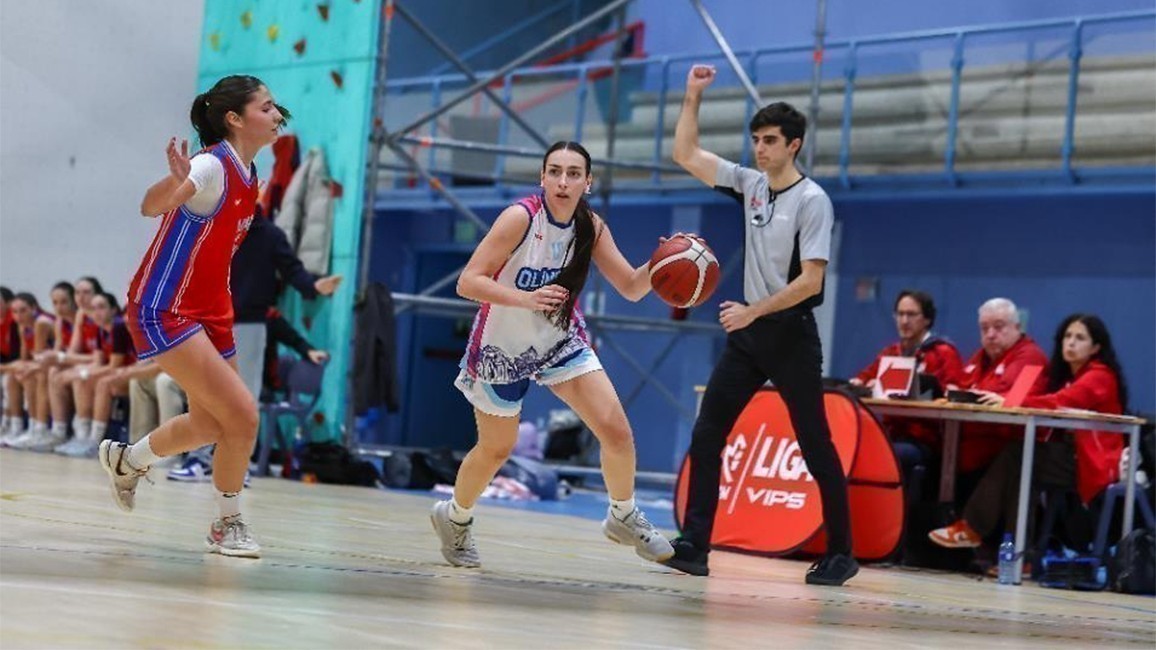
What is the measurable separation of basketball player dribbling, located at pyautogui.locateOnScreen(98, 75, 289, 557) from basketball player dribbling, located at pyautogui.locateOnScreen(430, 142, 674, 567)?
0.74 meters

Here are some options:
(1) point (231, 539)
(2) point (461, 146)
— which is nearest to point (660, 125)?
(2) point (461, 146)

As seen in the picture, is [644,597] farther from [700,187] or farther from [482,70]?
[482,70]

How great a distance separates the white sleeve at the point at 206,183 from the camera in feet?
18.0

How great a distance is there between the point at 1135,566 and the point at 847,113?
6235 millimetres

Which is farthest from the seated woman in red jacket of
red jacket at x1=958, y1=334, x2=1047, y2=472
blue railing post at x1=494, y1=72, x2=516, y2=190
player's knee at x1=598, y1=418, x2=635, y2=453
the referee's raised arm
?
blue railing post at x1=494, y1=72, x2=516, y2=190

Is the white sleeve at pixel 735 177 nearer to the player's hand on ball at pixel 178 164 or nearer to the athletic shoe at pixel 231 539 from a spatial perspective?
the player's hand on ball at pixel 178 164

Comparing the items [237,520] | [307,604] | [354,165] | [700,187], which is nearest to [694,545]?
[237,520]

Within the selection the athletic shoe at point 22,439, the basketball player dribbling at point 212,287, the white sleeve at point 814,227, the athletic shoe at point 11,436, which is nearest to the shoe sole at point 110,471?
the basketball player dribbling at point 212,287

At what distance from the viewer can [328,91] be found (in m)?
12.6

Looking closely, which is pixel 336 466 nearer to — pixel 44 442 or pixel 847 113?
pixel 44 442

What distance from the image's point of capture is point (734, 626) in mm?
4574

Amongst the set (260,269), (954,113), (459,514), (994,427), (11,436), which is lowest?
(11,436)

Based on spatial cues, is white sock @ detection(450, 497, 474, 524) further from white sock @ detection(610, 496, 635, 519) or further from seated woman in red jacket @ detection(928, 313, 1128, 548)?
seated woman in red jacket @ detection(928, 313, 1128, 548)

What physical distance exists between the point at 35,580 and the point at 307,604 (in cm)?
60
